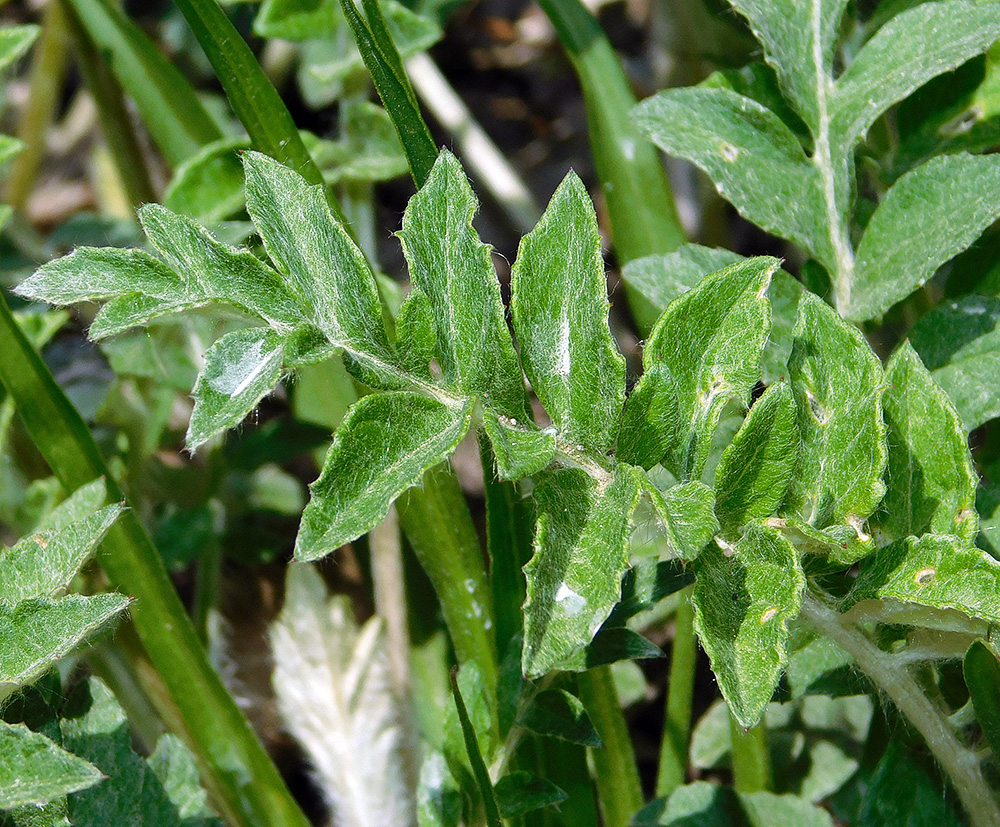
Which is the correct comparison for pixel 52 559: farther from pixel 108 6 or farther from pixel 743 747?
pixel 108 6

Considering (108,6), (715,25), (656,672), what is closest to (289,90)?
(108,6)

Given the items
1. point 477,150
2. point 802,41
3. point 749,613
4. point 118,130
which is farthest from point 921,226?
point 118,130

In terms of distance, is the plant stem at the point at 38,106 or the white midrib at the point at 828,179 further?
the plant stem at the point at 38,106

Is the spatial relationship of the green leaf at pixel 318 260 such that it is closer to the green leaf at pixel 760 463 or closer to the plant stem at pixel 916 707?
the green leaf at pixel 760 463

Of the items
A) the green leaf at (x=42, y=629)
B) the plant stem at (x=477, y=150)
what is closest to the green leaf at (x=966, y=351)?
the green leaf at (x=42, y=629)

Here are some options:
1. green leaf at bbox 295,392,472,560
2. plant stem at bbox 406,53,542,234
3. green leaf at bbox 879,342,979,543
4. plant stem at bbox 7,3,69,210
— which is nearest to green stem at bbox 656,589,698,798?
green leaf at bbox 879,342,979,543

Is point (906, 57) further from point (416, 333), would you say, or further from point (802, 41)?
point (416, 333)

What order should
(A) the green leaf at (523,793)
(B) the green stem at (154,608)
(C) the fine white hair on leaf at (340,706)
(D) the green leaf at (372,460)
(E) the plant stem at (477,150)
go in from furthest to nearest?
(E) the plant stem at (477,150)
(C) the fine white hair on leaf at (340,706)
(B) the green stem at (154,608)
(A) the green leaf at (523,793)
(D) the green leaf at (372,460)

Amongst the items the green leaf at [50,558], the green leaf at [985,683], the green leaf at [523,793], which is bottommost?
the green leaf at [985,683]
